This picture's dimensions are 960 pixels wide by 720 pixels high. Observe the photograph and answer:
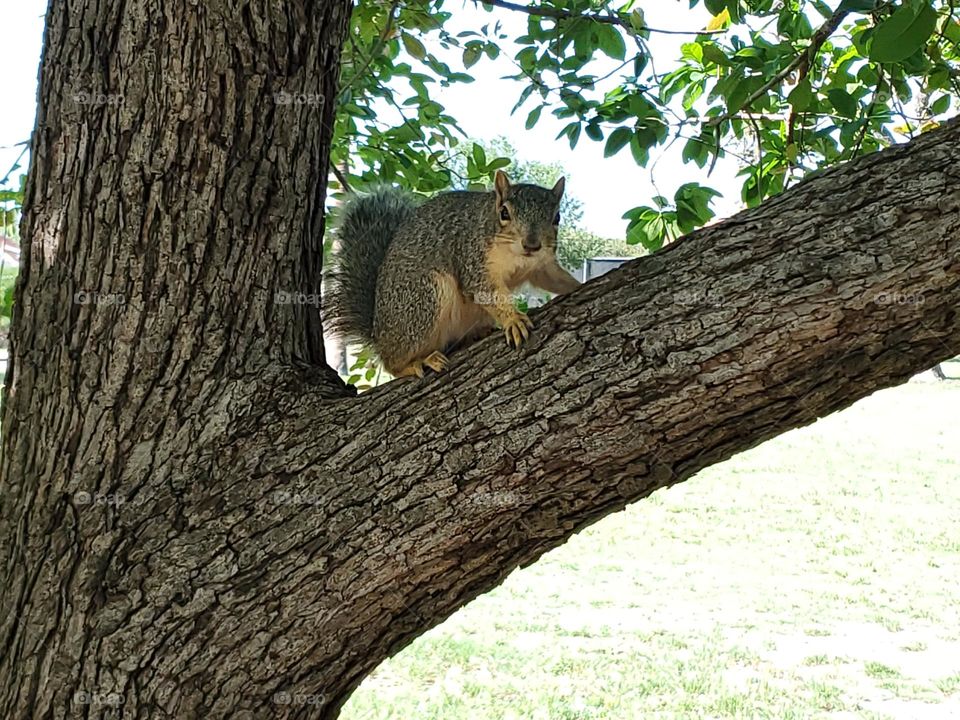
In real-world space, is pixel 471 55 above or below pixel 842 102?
above

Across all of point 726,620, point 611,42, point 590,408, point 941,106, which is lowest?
point 726,620

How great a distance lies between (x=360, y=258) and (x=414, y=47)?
78 centimetres

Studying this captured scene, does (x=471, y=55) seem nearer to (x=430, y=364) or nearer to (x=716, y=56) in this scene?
(x=716, y=56)

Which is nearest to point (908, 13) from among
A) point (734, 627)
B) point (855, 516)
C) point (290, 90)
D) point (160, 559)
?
point (290, 90)

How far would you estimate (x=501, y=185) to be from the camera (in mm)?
1853

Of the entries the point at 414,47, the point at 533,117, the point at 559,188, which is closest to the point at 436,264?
the point at 559,188

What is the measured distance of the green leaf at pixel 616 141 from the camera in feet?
6.26

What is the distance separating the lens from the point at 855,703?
3207mm

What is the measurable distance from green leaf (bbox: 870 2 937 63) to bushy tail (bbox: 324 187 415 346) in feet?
3.39

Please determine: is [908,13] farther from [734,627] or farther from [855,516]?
[855,516]

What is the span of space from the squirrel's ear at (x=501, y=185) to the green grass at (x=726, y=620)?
1.99 meters

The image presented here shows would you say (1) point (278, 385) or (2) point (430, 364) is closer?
(1) point (278, 385)

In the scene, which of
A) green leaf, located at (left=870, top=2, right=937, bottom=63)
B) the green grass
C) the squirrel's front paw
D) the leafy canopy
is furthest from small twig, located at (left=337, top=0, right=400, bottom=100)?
the green grass

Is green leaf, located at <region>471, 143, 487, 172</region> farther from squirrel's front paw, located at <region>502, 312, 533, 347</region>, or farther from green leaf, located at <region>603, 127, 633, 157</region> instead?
squirrel's front paw, located at <region>502, 312, 533, 347</region>
